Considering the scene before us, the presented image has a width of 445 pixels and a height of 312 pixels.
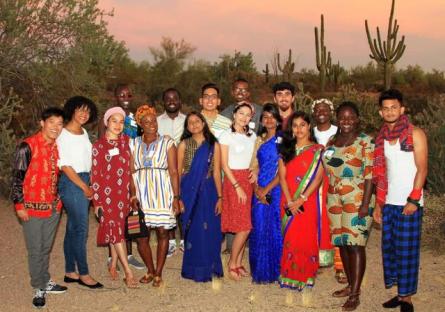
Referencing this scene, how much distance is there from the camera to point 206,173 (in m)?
6.56

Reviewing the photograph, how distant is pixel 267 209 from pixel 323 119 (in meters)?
1.23

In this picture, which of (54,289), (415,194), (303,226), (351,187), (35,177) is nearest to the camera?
(415,194)

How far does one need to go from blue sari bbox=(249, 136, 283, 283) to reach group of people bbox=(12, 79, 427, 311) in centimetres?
1

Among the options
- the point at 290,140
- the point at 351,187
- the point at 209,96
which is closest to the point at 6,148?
the point at 209,96

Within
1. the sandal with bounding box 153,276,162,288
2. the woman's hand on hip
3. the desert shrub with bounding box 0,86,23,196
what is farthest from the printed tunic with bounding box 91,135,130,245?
the desert shrub with bounding box 0,86,23,196

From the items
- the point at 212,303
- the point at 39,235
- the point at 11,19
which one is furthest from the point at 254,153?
the point at 11,19

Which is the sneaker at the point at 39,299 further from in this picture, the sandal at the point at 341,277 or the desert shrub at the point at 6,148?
the desert shrub at the point at 6,148

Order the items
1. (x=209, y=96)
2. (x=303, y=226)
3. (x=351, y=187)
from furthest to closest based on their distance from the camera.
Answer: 1. (x=209, y=96)
2. (x=303, y=226)
3. (x=351, y=187)

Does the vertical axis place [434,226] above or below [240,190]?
below

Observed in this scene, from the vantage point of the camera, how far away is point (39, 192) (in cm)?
589

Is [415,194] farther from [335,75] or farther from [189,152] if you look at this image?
[335,75]

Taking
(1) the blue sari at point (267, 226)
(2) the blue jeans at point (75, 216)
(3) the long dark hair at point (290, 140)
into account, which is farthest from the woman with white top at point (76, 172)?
(3) the long dark hair at point (290, 140)

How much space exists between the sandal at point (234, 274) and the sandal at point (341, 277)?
1073mm

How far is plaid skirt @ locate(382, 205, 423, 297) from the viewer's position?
219 inches
